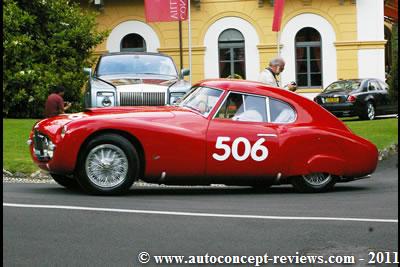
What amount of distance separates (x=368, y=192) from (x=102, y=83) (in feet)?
25.8

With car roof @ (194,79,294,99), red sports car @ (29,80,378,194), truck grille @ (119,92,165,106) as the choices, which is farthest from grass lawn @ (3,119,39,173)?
car roof @ (194,79,294,99)

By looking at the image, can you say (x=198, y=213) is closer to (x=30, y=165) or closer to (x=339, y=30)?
(x=30, y=165)

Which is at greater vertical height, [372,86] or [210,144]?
[372,86]

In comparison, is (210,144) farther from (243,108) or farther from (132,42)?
(132,42)

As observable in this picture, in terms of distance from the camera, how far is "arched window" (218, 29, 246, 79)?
36.8 m

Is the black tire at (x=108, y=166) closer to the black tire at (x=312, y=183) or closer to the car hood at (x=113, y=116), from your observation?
the car hood at (x=113, y=116)

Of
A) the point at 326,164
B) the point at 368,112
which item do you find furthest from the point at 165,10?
the point at 326,164

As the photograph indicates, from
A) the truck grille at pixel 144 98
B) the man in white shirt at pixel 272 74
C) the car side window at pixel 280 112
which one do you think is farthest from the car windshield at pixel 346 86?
the car side window at pixel 280 112

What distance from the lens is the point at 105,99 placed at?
17438 millimetres

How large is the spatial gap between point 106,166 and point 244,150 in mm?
1742

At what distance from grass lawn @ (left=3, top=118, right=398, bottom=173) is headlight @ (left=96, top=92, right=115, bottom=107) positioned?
1.71 m

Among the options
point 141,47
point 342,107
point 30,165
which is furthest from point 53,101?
point 141,47

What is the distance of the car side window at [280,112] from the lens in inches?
450

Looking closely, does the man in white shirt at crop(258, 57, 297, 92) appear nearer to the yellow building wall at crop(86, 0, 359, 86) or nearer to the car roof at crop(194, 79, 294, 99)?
the car roof at crop(194, 79, 294, 99)
